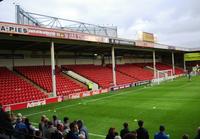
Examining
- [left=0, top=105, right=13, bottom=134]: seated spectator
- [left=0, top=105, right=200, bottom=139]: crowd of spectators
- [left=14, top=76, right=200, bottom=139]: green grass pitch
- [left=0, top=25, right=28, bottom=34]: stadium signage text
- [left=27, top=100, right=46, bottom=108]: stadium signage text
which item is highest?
[left=0, top=25, right=28, bottom=34]: stadium signage text

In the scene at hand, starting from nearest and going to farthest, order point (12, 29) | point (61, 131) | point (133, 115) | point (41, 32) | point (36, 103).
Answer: point (61, 131) → point (133, 115) → point (12, 29) → point (36, 103) → point (41, 32)

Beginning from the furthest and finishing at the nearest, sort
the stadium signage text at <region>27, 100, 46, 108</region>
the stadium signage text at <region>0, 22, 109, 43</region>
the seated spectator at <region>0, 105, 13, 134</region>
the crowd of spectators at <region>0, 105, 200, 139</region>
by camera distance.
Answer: the stadium signage text at <region>27, 100, 46, 108</region> → the stadium signage text at <region>0, 22, 109, 43</region> → the crowd of spectators at <region>0, 105, 200, 139</region> → the seated spectator at <region>0, 105, 13, 134</region>

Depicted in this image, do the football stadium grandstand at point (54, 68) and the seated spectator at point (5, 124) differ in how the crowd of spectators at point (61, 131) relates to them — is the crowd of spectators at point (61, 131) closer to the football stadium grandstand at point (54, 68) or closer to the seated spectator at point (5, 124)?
the seated spectator at point (5, 124)

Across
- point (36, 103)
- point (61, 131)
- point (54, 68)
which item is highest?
point (54, 68)

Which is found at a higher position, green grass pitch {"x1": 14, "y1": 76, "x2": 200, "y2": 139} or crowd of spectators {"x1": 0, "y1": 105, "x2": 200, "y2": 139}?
crowd of spectators {"x1": 0, "y1": 105, "x2": 200, "y2": 139}

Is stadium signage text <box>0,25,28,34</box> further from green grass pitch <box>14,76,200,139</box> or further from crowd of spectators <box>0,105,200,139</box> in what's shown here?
crowd of spectators <box>0,105,200,139</box>

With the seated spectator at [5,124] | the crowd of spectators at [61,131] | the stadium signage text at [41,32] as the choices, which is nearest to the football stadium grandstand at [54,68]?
the stadium signage text at [41,32]

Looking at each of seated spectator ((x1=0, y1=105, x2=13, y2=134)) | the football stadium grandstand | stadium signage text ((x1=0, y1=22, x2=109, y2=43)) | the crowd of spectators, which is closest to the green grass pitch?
the football stadium grandstand

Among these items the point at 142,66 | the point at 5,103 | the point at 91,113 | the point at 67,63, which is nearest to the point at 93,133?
the point at 91,113

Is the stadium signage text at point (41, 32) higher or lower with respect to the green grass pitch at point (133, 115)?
higher

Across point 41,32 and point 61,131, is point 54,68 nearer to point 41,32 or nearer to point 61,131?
point 41,32

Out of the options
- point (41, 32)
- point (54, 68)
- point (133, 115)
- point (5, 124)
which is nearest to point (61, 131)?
point (5, 124)

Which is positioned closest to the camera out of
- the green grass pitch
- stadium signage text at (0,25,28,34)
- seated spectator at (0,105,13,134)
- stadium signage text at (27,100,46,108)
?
seated spectator at (0,105,13,134)

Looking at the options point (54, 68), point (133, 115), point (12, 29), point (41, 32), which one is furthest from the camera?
point (54, 68)
